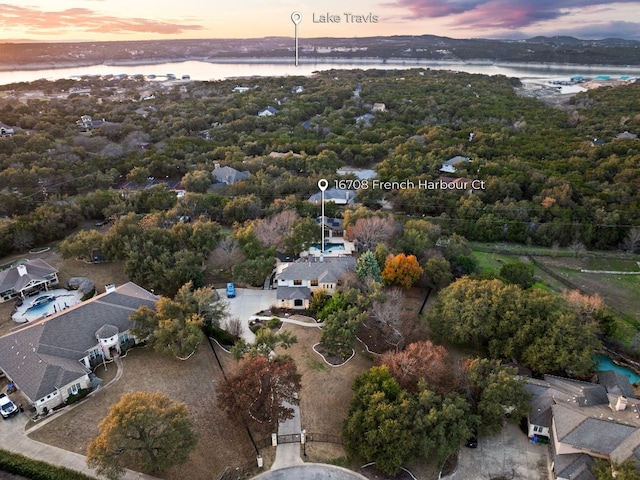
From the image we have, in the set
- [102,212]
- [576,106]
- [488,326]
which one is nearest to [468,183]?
[488,326]

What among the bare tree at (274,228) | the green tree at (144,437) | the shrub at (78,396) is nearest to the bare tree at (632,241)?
the bare tree at (274,228)

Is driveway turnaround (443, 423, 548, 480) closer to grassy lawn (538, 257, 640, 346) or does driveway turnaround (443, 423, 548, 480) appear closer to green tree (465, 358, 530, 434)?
green tree (465, 358, 530, 434)

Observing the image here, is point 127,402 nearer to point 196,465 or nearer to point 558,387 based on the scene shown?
point 196,465

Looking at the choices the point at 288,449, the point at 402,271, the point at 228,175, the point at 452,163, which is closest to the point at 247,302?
the point at 402,271

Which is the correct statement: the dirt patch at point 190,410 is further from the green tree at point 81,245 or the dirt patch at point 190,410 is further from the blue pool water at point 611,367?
the blue pool water at point 611,367

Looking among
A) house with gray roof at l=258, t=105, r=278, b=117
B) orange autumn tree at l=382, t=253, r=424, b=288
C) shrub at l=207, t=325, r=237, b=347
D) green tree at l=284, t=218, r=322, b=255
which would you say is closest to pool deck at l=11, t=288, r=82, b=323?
shrub at l=207, t=325, r=237, b=347

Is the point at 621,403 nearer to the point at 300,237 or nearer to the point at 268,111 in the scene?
the point at 300,237
